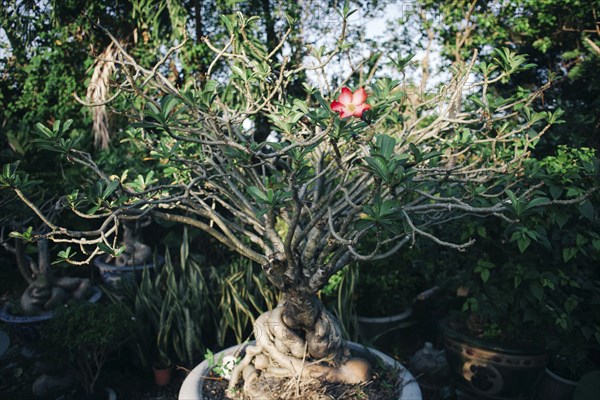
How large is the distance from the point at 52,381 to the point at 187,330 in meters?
0.86

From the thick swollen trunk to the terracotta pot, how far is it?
1070 mm

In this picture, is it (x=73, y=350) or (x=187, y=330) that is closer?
(x=73, y=350)

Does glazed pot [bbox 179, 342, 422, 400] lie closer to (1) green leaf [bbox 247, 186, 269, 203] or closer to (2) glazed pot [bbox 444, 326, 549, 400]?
(2) glazed pot [bbox 444, 326, 549, 400]

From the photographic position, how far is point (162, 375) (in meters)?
3.09

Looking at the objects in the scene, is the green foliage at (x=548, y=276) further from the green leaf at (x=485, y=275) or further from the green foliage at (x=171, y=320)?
the green foliage at (x=171, y=320)

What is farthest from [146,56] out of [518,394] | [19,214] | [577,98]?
[518,394]

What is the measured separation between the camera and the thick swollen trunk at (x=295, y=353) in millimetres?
2164

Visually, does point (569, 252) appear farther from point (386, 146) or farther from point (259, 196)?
point (259, 196)

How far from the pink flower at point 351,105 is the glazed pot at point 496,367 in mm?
1961

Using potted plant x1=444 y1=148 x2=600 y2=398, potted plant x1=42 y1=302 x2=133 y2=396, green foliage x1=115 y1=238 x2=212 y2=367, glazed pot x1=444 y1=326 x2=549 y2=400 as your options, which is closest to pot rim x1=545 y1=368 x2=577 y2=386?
potted plant x1=444 y1=148 x2=600 y2=398

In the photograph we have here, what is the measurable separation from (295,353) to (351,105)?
1.38 metres

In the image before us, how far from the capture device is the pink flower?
4.31ft

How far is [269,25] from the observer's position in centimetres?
522

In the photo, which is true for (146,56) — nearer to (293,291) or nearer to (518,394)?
(293,291)
